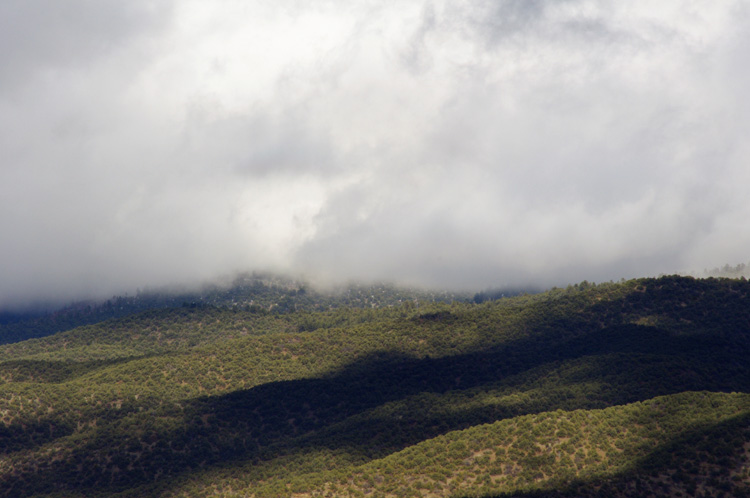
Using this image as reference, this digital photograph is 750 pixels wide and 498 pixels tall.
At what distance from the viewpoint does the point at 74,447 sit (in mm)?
162500

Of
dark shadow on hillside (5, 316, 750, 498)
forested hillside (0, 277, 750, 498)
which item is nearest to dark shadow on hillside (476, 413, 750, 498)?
forested hillside (0, 277, 750, 498)

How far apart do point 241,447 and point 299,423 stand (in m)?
13.4

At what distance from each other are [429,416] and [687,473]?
57.9 meters

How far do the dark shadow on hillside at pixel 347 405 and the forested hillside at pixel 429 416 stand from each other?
1.29 feet

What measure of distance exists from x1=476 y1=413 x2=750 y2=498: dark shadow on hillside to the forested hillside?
235mm

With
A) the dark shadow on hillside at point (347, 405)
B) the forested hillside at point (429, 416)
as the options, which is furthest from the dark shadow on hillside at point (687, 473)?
the dark shadow on hillside at point (347, 405)

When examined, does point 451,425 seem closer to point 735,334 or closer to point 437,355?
point 437,355

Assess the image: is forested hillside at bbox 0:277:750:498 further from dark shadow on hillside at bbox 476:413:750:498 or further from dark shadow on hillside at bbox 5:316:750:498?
dark shadow on hillside at bbox 5:316:750:498

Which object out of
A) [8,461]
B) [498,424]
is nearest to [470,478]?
[498,424]

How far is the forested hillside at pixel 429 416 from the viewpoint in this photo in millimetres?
119625

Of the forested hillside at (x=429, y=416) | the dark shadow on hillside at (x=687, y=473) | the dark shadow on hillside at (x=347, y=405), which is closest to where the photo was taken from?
the dark shadow on hillside at (x=687, y=473)

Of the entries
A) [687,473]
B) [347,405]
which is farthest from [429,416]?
[687,473]

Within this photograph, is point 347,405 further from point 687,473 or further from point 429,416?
point 687,473

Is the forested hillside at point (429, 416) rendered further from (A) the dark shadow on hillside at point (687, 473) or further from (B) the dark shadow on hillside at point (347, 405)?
(B) the dark shadow on hillside at point (347, 405)
